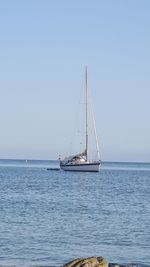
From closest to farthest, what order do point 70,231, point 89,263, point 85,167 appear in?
point 89,263 < point 70,231 < point 85,167

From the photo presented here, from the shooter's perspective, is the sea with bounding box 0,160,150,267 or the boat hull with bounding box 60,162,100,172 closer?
the sea with bounding box 0,160,150,267

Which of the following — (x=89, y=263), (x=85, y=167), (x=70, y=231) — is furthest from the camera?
(x=85, y=167)

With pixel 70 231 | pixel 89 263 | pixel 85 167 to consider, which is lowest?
pixel 89 263

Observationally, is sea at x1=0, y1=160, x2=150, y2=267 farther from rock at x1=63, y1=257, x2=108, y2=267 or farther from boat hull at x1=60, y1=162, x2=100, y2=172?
boat hull at x1=60, y1=162, x2=100, y2=172

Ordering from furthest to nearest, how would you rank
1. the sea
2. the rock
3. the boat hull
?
the boat hull < the sea < the rock

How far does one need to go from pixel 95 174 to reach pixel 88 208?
81040 mm

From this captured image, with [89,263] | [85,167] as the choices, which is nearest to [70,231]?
[89,263]

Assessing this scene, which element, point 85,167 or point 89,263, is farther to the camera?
point 85,167

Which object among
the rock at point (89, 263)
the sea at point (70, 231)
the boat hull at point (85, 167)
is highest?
the boat hull at point (85, 167)

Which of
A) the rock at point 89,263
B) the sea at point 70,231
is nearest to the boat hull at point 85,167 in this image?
the sea at point 70,231

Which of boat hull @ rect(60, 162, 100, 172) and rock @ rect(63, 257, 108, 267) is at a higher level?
boat hull @ rect(60, 162, 100, 172)

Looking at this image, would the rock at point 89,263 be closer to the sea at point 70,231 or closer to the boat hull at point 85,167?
the sea at point 70,231

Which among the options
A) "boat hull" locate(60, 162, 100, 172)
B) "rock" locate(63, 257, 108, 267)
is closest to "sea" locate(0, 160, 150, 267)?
"rock" locate(63, 257, 108, 267)

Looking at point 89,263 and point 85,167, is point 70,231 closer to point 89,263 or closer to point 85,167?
point 89,263
